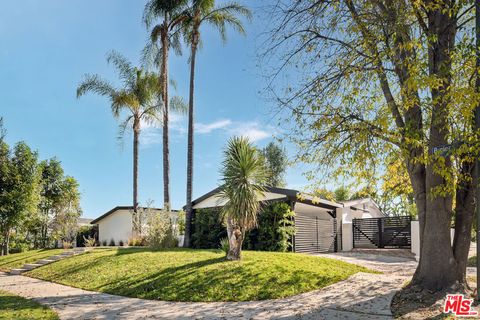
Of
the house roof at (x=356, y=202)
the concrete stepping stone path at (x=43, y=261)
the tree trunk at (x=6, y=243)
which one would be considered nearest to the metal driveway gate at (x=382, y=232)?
the house roof at (x=356, y=202)

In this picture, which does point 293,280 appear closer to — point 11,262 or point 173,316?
point 173,316

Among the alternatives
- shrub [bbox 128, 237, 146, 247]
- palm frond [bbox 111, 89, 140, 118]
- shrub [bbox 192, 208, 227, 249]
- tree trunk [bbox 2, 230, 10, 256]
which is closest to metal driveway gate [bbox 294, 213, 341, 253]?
shrub [bbox 192, 208, 227, 249]

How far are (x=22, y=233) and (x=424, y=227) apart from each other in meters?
28.0

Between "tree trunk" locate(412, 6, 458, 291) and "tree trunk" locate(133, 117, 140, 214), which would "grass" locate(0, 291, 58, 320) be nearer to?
"tree trunk" locate(412, 6, 458, 291)

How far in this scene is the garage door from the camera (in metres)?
20.6

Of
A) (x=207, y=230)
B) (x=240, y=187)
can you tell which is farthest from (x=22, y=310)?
(x=207, y=230)

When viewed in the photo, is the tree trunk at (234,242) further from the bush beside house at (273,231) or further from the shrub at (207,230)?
the shrub at (207,230)

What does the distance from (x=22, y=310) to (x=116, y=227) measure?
77.4ft

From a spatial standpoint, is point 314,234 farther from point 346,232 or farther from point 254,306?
point 254,306

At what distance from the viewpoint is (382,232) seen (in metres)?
26.5

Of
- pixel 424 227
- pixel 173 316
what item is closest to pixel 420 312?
pixel 424 227

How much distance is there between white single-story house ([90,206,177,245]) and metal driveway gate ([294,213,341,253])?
49.7 feet

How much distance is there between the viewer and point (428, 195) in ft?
30.6

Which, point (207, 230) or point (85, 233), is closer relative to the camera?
point (207, 230)
